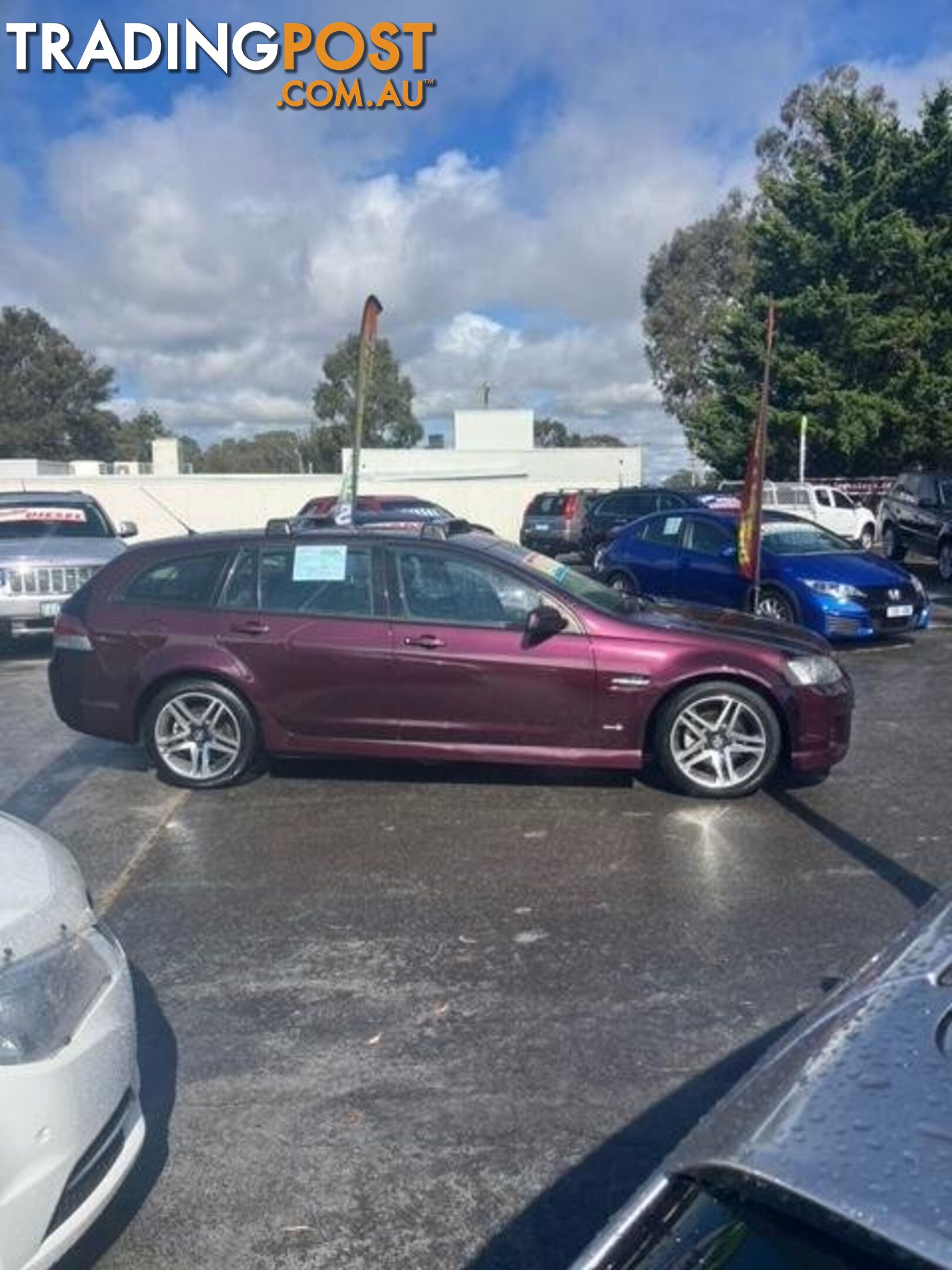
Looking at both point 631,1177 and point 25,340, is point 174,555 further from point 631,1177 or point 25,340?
point 25,340

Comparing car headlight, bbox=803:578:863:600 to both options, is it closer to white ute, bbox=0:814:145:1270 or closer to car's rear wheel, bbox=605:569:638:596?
car's rear wheel, bbox=605:569:638:596

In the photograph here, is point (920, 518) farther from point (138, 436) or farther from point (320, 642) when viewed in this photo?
point (138, 436)

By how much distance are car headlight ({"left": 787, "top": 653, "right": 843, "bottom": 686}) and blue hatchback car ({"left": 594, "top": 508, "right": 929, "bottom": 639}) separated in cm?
441

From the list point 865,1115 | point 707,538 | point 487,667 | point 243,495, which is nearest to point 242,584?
point 487,667

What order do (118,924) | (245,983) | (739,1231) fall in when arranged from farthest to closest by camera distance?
(118,924)
(245,983)
(739,1231)

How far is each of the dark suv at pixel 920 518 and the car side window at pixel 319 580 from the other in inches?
557

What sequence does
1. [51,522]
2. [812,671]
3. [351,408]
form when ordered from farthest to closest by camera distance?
1. [351,408]
2. [51,522]
3. [812,671]

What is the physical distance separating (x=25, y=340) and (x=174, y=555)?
7311cm

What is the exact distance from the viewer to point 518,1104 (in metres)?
3.61

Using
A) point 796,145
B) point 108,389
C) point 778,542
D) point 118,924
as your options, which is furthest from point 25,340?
point 118,924

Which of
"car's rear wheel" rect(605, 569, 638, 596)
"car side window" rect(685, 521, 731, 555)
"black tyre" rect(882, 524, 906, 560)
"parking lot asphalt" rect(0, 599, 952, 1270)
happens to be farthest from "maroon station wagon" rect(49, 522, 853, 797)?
"black tyre" rect(882, 524, 906, 560)

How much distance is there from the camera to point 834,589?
12297mm

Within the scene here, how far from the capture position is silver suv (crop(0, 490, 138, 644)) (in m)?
12.2

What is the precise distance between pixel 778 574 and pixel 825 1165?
11.3 m
